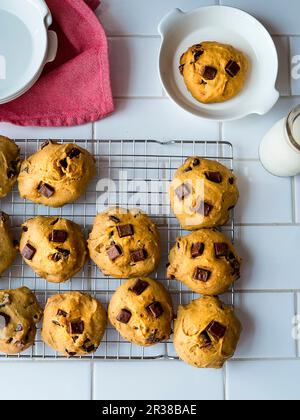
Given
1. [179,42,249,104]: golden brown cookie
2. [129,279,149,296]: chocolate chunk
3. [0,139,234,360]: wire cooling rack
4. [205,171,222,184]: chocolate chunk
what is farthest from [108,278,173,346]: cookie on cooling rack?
[179,42,249,104]: golden brown cookie

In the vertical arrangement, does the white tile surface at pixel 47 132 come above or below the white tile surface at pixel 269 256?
above

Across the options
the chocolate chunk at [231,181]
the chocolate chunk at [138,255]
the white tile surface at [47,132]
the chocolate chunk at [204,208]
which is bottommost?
the chocolate chunk at [138,255]

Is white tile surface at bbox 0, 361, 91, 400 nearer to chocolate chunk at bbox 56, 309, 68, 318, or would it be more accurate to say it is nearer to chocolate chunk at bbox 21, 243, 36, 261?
chocolate chunk at bbox 56, 309, 68, 318

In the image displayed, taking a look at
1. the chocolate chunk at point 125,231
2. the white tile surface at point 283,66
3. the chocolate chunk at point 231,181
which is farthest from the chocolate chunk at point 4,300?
the white tile surface at point 283,66

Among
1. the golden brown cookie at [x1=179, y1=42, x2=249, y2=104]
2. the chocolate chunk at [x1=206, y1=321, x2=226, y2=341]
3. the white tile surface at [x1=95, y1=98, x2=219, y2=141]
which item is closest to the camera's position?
the chocolate chunk at [x1=206, y1=321, x2=226, y2=341]

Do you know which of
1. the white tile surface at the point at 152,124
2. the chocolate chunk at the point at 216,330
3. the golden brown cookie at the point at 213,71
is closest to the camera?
the chocolate chunk at the point at 216,330

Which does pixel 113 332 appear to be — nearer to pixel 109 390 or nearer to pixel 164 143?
pixel 109 390

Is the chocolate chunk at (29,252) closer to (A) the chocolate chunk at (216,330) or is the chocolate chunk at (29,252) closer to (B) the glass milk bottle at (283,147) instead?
(A) the chocolate chunk at (216,330)
